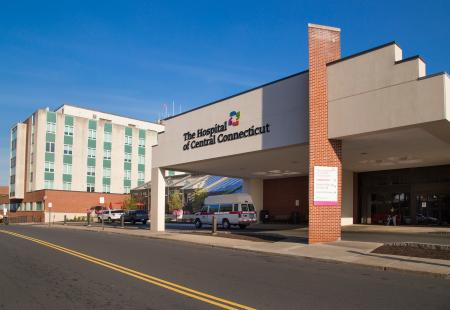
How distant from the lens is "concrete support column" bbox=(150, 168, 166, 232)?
32156 millimetres

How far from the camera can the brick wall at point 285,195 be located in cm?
3924

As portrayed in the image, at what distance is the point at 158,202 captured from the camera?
105ft

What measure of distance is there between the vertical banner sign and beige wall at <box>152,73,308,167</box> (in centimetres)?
206

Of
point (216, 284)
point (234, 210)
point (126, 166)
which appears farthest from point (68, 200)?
point (216, 284)

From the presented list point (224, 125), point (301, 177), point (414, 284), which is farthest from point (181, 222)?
point (414, 284)

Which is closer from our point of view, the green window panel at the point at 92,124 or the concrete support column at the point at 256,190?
the concrete support column at the point at 256,190

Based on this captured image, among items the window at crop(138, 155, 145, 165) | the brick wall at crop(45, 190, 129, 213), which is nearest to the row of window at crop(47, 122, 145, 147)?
the window at crop(138, 155, 145, 165)

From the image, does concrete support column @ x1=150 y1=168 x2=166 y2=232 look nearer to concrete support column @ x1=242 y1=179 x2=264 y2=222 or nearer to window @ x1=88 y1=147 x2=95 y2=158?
concrete support column @ x1=242 y1=179 x2=264 y2=222

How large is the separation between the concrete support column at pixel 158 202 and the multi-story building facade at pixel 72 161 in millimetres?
44309

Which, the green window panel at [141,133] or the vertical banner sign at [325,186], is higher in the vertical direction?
the green window panel at [141,133]

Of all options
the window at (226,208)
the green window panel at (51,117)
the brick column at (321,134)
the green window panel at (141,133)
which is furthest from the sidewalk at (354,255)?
the green window panel at (141,133)

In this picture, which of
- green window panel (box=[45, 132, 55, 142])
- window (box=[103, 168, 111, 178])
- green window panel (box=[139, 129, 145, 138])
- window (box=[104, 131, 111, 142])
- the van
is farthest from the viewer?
green window panel (box=[139, 129, 145, 138])

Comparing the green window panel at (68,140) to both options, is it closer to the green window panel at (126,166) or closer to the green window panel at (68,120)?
the green window panel at (68,120)

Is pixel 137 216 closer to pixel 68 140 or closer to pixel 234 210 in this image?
pixel 234 210
